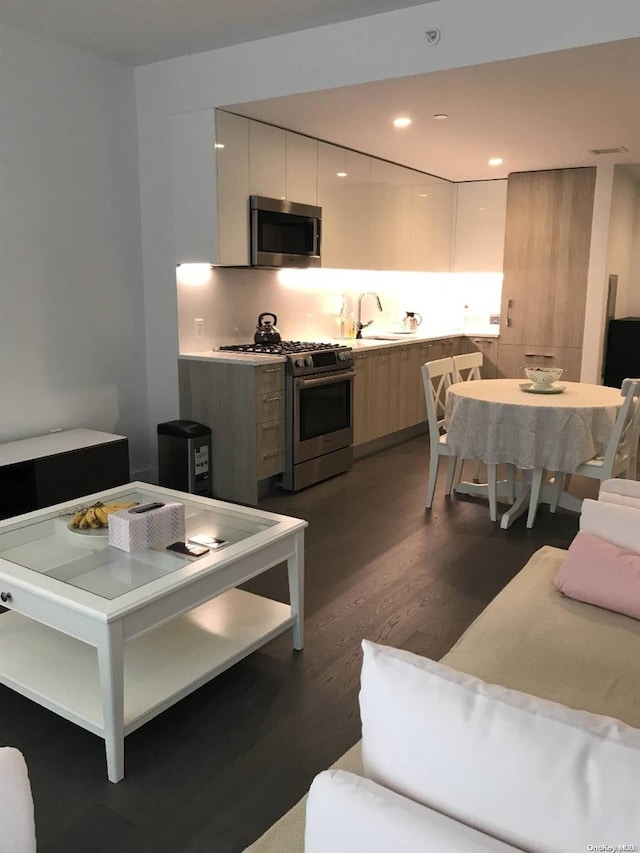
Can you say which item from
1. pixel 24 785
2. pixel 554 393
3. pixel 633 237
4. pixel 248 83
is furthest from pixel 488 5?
pixel 633 237

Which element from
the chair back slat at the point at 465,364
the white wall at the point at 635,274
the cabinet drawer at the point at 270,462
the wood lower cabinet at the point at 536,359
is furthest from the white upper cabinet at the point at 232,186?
the white wall at the point at 635,274

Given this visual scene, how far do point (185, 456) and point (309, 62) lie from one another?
2462mm

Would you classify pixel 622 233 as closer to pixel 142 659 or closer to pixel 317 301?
pixel 317 301

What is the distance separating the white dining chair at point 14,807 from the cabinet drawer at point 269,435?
11.5 feet

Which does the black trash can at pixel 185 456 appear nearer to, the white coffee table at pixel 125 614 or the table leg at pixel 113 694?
the white coffee table at pixel 125 614

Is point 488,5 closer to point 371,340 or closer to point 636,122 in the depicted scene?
point 636,122

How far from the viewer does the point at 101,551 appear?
8.24 ft

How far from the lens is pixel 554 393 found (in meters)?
4.38

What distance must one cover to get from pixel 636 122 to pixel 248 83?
2564 mm

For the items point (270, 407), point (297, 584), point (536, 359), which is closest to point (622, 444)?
point (270, 407)

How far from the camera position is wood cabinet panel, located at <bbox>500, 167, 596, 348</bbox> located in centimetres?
657

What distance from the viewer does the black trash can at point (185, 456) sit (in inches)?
183

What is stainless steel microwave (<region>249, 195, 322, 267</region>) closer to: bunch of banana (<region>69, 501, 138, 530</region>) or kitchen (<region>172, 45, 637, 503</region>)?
kitchen (<region>172, 45, 637, 503</region>)

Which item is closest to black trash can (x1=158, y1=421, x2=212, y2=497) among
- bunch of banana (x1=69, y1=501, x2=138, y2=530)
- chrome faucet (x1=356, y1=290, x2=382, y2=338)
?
bunch of banana (x1=69, y1=501, x2=138, y2=530)
